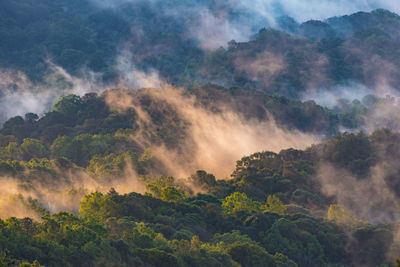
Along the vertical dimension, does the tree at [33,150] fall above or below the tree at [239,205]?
above

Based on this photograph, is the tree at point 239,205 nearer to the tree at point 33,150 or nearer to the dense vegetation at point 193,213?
the dense vegetation at point 193,213

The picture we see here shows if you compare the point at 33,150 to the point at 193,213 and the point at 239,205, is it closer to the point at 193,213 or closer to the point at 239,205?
the point at 239,205

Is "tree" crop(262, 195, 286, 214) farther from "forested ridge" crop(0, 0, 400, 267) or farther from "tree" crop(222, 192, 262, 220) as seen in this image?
"tree" crop(222, 192, 262, 220)

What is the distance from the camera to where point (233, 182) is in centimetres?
9294

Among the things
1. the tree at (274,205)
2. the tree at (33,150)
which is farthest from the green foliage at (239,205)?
the tree at (33,150)

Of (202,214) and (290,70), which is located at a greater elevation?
(290,70)

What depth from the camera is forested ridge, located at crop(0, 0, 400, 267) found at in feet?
188

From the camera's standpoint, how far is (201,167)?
353 feet

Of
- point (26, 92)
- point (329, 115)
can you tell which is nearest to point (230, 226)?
point (329, 115)

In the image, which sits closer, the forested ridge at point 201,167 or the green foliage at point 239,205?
the forested ridge at point 201,167

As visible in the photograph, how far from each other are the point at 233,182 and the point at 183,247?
37483 millimetres

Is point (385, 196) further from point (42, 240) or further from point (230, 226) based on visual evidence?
point (42, 240)

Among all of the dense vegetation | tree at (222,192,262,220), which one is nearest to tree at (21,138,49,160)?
the dense vegetation

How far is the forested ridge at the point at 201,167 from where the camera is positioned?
5728 centimetres
